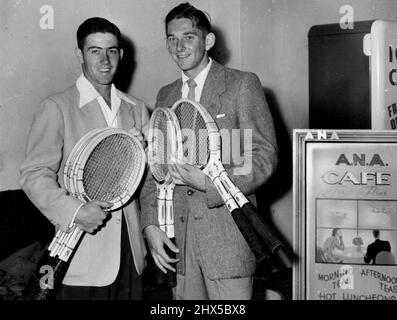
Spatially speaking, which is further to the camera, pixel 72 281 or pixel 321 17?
pixel 321 17

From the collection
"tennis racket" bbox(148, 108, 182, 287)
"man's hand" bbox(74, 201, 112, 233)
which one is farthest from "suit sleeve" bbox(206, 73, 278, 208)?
"man's hand" bbox(74, 201, 112, 233)

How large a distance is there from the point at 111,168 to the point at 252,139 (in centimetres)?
32

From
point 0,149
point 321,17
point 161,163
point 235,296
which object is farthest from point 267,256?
point 321,17

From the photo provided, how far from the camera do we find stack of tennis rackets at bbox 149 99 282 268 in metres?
1.14

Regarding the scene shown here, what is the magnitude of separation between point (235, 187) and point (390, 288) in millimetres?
567

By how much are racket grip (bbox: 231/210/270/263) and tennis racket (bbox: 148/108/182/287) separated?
16 cm

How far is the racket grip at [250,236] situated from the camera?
3.71ft

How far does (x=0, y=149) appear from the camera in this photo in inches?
67.8

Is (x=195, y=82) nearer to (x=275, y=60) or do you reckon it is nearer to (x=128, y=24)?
(x=128, y=24)

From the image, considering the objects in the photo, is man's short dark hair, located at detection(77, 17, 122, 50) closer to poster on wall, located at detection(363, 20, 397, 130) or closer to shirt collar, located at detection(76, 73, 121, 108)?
shirt collar, located at detection(76, 73, 121, 108)

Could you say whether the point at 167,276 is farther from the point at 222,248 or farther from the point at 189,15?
the point at 189,15

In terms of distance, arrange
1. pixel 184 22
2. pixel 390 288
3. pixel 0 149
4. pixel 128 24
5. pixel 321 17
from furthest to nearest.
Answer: pixel 321 17 < pixel 128 24 < pixel 0 149 < pixel 390 288 < pixel 184 22

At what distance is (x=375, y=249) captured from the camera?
4.87ft

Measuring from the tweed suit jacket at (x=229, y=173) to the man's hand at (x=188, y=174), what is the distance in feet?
0.06
